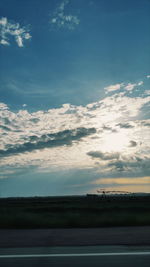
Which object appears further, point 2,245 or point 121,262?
point 2,245

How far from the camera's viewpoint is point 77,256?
6.69 m

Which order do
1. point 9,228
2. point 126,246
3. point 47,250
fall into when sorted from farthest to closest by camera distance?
1. point 9,228
2. point 126,246
3. point 47,250

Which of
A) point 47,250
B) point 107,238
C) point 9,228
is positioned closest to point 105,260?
point 47,250

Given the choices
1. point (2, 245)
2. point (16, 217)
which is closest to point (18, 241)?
point (2, 245)

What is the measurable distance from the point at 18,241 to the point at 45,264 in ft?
12.7

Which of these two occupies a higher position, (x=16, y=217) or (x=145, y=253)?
(x=16, y=217)

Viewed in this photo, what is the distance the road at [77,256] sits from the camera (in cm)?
596

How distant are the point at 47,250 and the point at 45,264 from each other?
1.74 metres

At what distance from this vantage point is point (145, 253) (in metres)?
7.01

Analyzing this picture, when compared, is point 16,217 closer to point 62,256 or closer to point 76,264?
point 62,256

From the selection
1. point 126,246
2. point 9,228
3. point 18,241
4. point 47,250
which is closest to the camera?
point 47,250

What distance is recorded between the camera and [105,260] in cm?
624

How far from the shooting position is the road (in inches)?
235

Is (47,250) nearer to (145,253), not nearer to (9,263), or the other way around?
(9,263)
